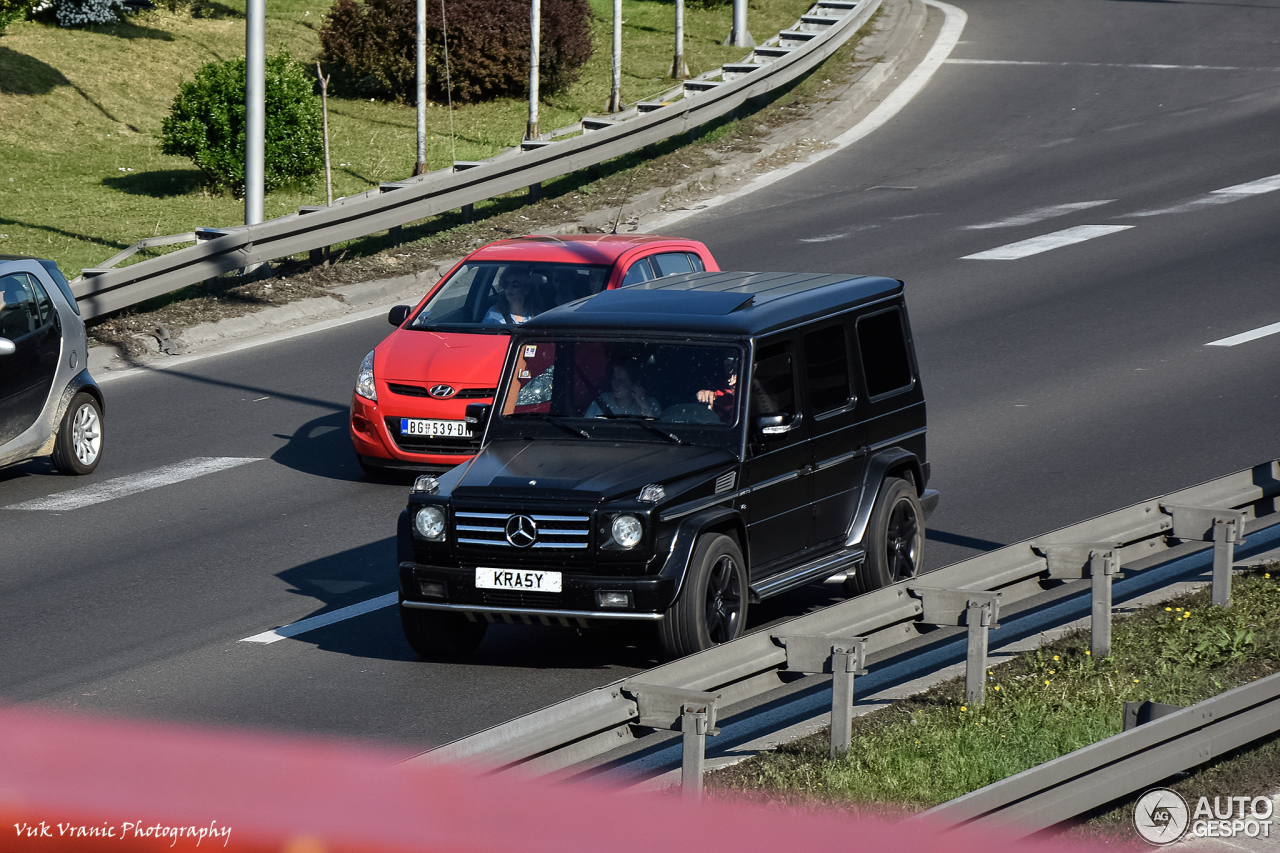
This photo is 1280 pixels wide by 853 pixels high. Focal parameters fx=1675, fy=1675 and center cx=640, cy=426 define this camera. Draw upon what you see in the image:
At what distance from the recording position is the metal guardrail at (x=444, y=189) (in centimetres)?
1678

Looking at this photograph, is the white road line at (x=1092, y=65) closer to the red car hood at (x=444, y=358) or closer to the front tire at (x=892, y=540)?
the red car hood at (x=444, y=358)

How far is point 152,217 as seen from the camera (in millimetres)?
21734

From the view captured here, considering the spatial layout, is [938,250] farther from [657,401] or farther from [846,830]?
[846,830]

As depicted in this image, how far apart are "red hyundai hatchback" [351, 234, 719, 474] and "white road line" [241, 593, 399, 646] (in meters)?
2.60

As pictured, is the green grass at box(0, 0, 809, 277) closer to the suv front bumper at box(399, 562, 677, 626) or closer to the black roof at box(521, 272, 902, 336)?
the black roof at box(521, 272, 902, 336)

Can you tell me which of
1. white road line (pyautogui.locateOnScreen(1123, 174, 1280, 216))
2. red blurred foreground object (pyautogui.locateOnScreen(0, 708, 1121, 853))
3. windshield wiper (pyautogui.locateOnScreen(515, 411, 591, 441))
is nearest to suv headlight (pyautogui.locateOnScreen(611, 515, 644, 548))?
windshield wiper (pyautogui.locateOnScreen(515, 411, 591, 441))

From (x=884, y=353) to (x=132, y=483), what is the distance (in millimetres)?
5870

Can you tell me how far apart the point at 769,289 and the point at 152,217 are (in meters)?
14.2

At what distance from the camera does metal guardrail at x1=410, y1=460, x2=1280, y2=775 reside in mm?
5363

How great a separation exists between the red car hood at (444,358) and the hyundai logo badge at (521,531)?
414 centimetres

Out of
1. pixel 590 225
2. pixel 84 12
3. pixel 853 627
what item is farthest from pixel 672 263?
pixel 84 12

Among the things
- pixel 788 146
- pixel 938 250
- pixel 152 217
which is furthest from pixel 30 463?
pixel 788 146

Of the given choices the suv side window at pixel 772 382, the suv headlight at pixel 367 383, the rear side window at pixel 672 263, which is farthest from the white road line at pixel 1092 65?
the suv side window at pixel 772 382

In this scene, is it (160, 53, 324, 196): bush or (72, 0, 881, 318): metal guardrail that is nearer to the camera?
(72, 0, 881, 318): metal guardrail
